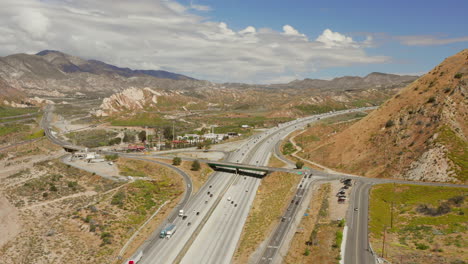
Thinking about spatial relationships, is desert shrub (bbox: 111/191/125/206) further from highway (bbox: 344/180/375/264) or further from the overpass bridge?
highway (bbox: 344/180/375/264)

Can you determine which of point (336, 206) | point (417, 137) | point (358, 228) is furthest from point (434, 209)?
point (417, 137)

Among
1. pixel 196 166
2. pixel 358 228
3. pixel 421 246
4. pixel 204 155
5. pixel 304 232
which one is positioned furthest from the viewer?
pixel 204 155

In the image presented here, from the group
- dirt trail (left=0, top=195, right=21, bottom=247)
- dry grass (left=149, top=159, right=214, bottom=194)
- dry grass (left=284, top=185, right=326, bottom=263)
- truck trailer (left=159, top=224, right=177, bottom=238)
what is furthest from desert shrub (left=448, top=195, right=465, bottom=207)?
dirt trail (left=0, top=195, right=21, bottom=247)

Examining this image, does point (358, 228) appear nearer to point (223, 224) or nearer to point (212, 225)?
point (223, 224)

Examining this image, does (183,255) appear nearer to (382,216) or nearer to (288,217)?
(288,217)

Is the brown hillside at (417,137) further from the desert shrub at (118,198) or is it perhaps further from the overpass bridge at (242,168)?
the desert shrub at (118,198)

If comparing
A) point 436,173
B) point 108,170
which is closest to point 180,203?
point 108,170
